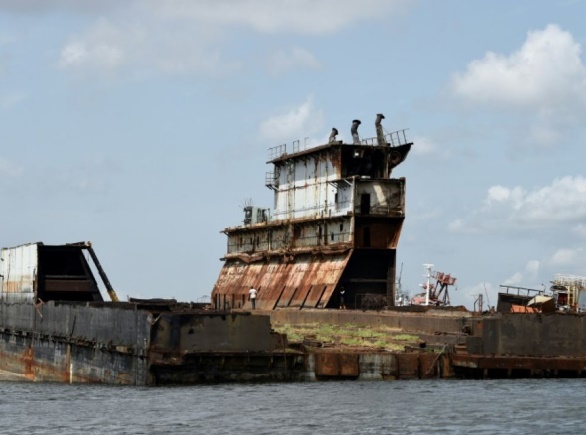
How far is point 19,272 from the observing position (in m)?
57.1

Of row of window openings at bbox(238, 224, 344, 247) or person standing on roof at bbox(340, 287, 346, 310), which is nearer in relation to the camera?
person standing on roof at bbox(340, 287, 346, 310)

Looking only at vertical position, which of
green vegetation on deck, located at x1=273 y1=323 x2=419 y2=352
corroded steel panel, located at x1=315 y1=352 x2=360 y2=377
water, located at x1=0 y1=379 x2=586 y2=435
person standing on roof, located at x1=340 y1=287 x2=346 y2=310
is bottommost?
water, located at x1=0 y1=379 x2=586 y2=435

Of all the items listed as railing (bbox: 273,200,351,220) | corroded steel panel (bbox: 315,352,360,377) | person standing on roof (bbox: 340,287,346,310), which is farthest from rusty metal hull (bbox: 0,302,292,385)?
railing (bbox: 273,200,351,220)

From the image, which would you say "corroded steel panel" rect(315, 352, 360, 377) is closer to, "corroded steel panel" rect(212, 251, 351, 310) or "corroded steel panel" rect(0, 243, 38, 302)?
"corroded steel panel" rect(212, 251, 351, 310)

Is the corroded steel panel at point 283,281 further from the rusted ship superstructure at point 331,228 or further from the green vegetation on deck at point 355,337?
the green vegetation on deck at point 355,337

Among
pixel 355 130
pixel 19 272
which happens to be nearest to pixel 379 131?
pixel 355 130

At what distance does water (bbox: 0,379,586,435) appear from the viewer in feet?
92.7

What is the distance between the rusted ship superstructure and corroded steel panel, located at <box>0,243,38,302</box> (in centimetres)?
1290

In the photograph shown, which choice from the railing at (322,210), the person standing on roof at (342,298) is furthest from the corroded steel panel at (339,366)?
the railing at (322,210)

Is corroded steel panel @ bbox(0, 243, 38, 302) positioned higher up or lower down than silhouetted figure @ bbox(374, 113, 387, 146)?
lower down

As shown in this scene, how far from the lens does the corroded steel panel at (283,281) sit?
58.8 meters

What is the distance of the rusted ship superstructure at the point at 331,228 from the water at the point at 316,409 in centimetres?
2264

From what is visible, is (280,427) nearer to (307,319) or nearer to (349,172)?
(307,319)

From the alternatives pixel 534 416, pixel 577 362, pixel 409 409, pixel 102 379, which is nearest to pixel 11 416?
pixel 102 379
